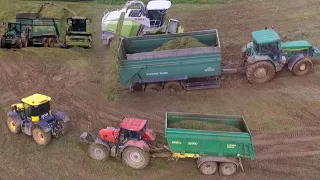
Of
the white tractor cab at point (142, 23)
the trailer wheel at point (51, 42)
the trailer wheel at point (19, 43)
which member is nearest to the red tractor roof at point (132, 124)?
the white tractor cab at point (142, 23)

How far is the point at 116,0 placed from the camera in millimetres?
24984

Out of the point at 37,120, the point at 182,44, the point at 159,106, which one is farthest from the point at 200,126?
the point at 37,120

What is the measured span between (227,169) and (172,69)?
4.95 metres

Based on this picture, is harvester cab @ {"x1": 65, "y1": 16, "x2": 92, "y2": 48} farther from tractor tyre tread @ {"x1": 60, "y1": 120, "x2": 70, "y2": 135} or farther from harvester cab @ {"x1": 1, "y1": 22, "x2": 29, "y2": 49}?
tractor tyre tread @ {"x1": 60, "y1": 120, "x2": 70, "y2": 135}

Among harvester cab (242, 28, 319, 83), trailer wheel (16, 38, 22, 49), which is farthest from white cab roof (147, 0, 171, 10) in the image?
trailer wheel (16, 38, 22, 49)

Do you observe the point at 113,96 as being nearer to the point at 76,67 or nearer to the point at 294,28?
the point at 76,67

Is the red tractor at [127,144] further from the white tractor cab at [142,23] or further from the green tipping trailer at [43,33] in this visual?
the green tipping trailer at [43,33]

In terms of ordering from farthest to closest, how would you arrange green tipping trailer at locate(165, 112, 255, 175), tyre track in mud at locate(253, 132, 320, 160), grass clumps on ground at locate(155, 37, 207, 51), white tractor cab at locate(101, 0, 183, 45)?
white tractor cab at locate(101, 0, 183, 45) → grass clumps on ground at locate(155, 37, 207, 51) → tyre track in mud at locate(253, 132, 320, 160) → green tipping trailer at locate(165, 112, 255, 175)

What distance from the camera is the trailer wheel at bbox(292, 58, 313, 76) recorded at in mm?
15320

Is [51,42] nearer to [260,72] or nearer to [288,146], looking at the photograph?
[260,72]

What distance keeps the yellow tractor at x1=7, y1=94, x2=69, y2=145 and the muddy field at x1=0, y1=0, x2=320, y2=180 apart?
11.9 inches

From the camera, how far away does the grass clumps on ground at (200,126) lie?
11.0 m

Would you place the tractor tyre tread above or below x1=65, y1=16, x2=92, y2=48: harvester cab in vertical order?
below

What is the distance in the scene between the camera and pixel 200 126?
1105cm
